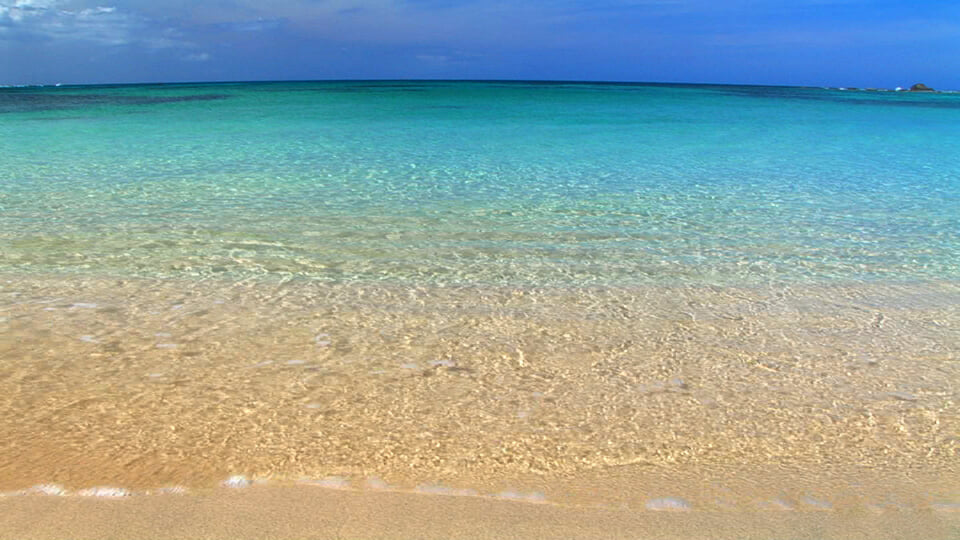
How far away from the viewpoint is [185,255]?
16.8 ft

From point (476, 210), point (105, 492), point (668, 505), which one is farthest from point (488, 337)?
point (476, 210)

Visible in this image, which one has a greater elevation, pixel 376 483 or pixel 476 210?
pixel 476 210

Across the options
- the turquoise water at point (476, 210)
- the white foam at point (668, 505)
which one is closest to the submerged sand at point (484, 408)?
the white foam at point (668, 505)

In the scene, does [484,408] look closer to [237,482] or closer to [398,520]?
[398,520]

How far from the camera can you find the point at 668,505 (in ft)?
7.39

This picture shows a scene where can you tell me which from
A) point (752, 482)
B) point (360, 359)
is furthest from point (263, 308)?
point (752, 482)

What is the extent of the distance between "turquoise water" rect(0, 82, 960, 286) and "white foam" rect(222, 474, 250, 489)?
2.33m

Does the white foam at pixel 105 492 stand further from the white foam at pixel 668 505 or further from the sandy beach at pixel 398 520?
the white foam at pixel 668 505

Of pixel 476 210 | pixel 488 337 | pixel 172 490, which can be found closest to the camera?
pixel 172 490

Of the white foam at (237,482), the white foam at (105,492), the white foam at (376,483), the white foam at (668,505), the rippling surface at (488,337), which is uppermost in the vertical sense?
the rippling surface at (488,337)

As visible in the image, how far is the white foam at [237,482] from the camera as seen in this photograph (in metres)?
2.31

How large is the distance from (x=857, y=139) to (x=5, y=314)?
16044 millimetres

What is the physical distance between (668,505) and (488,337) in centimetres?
158

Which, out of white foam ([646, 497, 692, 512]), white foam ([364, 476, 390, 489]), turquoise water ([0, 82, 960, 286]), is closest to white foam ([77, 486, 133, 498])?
white foam ([364, 476, 390, 489])
